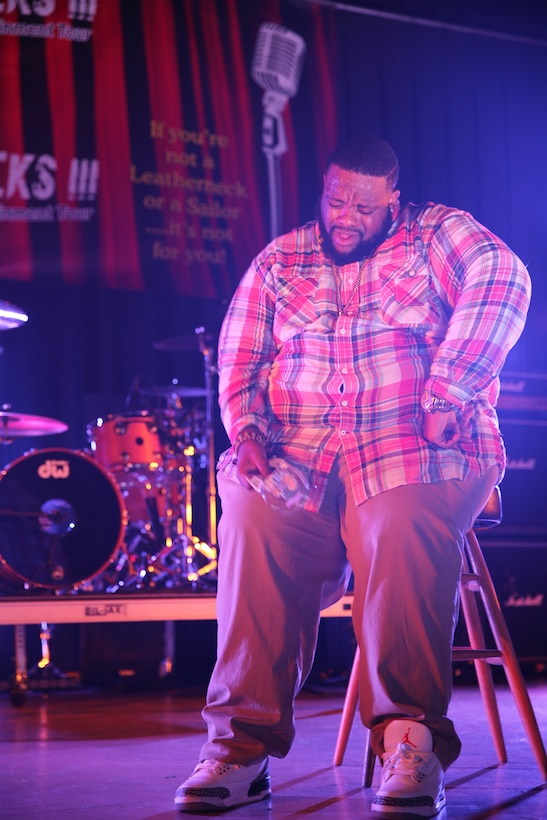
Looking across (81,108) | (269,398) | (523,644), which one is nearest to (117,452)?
(81,108)

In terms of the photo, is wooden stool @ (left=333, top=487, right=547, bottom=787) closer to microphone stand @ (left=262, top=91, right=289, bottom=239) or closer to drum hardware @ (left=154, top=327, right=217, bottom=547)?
drum hardware @ (left=154, top=327, right=217, bottom=547)

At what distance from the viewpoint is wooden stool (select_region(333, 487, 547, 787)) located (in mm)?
2408

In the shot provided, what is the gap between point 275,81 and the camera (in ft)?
17.6

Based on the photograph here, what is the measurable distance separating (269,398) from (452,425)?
43 cm

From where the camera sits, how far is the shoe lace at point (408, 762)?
1885mm

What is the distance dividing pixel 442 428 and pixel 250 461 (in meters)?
0.40

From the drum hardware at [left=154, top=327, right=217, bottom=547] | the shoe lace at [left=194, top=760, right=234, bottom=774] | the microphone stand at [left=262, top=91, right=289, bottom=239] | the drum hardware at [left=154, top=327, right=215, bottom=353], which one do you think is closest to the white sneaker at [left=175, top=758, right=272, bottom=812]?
the shoe lace at [left=194, top=760, right=234, bottom=774]

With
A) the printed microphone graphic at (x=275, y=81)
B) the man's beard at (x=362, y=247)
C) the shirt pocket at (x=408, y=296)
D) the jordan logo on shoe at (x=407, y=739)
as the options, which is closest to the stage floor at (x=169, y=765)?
the jordan logo on shoe at (x=407, y=739)

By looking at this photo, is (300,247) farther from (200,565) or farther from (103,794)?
(200,565)

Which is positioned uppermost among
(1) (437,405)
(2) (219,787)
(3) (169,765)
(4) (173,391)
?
(4) (173,391)

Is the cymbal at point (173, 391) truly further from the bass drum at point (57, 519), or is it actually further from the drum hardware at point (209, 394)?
the bass drum at point (57, 519)

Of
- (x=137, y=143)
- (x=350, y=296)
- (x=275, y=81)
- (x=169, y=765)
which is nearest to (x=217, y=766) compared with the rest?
(x=169, y=765)

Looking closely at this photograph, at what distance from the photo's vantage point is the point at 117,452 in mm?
4738

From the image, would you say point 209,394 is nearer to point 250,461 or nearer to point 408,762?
point 250,461
